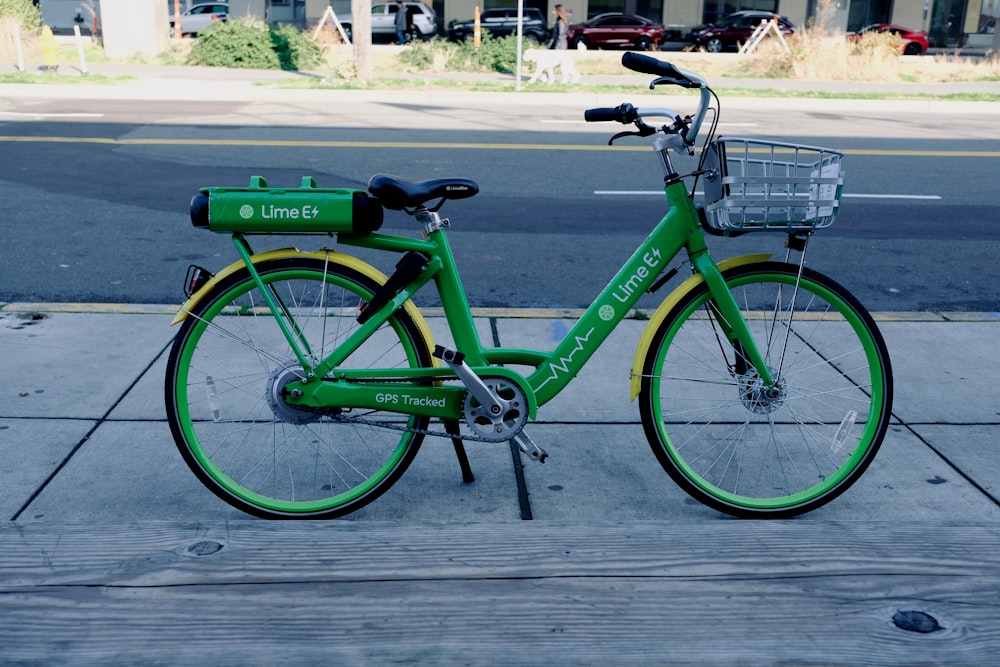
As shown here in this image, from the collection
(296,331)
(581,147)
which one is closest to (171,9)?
(581,147)

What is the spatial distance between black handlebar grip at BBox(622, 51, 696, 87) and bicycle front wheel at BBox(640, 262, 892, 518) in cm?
63

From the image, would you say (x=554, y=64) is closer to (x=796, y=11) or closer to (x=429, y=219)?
(x=429, y=219)

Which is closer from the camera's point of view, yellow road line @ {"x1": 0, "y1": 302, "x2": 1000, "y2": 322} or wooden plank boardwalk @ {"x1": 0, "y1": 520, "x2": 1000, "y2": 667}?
wooden plank boardwalk @ {"x1": 0, "y1": 520, "x2": 1000, "y2": 667}

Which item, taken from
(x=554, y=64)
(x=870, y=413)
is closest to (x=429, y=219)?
(x=870, y=413)

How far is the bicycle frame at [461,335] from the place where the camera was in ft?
10.7

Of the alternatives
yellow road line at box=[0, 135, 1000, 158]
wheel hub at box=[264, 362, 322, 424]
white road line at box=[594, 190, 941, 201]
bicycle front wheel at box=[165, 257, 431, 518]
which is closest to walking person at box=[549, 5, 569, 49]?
yellow road line at box=[0, 135, 1000, 158]

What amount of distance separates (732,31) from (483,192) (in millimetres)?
30633

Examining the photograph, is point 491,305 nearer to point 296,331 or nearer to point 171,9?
point 296,331

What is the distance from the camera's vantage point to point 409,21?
1481 inches

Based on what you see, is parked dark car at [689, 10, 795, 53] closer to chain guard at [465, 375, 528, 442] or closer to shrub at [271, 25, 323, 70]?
shrub at [271, 25, 323, 70]

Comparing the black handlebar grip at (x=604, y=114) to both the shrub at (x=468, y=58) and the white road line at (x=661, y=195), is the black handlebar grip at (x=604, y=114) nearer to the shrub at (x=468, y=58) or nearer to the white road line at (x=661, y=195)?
Answer: the white road line at (x=661, y=195)

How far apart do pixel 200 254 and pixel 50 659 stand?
5.29 m

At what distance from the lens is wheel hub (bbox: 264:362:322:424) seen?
10.9 ft

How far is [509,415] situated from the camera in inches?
132
